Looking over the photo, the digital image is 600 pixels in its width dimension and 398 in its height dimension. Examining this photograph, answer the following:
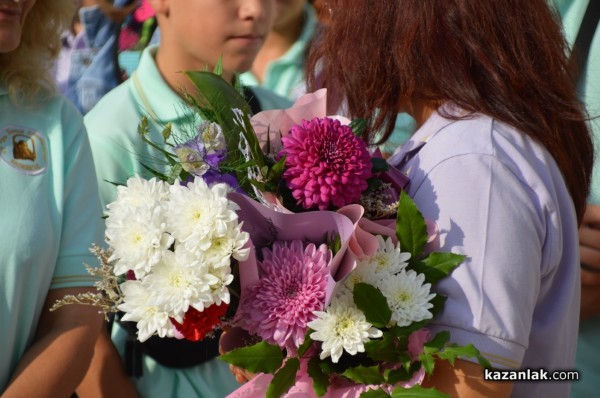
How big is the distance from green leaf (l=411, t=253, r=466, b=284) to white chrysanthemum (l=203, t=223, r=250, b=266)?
310mm

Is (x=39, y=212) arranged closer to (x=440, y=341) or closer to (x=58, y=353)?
(x=58, y=353)

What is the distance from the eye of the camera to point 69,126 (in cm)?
243

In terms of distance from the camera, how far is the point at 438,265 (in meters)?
1.51

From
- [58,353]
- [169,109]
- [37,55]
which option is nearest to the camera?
[58,353]

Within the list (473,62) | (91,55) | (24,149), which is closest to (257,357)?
(473,62)

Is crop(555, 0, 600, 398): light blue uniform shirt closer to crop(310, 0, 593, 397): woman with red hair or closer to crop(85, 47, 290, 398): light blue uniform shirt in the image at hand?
crop(310, 0, 593, 397): woman with red hair

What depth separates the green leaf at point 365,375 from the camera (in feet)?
4.91

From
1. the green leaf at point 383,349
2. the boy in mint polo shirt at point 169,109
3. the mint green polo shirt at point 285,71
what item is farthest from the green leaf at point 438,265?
the mint green polo shirt at point 285,71

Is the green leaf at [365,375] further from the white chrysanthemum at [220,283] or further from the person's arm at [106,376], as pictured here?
the person's arm at [106,376]

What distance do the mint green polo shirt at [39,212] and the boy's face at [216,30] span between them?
0.60 meters

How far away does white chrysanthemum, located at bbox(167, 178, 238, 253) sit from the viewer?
1435 mm

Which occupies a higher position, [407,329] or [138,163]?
[138,163]

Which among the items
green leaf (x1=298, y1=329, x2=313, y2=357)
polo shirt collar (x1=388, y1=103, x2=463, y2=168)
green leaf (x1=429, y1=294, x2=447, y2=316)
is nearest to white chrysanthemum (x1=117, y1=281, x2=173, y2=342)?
green leaf (x1=298, y1=329, x2=313, y2=357)

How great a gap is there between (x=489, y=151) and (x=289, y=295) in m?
0.43
